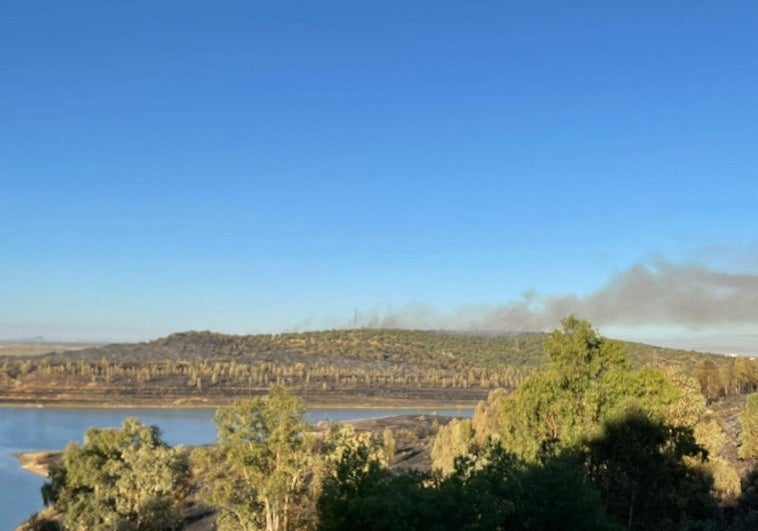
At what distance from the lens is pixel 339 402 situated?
493ft

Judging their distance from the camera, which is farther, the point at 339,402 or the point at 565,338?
the point at 339,402

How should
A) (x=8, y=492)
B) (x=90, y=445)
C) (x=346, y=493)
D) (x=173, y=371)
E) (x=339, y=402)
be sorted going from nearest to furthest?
(x=346, y=493) → (x=90, y=445) → (x=8, y=492) → (x=339, y=402) → (x=173, y=371)

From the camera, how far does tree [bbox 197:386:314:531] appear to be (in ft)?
88.0

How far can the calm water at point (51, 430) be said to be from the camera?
187ft

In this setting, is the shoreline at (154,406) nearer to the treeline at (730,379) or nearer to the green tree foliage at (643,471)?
the treeline at (730,379)

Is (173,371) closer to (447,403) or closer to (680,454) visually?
(447,403)

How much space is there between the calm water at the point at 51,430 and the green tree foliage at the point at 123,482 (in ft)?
43.1

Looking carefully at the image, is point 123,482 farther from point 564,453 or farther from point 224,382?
point 224,382

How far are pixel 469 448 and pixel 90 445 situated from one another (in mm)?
22575

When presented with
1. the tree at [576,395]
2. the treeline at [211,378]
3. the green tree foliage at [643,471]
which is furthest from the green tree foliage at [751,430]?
the treeline at [211,378]

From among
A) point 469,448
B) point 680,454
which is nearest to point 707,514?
point 680,454

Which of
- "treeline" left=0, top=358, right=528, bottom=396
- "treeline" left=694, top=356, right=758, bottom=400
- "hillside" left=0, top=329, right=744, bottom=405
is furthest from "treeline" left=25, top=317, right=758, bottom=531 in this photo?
"treeline" left=0, top=358, right=528, bottom=396

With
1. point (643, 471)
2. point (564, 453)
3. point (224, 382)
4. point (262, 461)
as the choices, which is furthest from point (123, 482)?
point (224, 382)

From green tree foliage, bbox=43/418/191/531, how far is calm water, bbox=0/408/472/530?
13.1 meters
